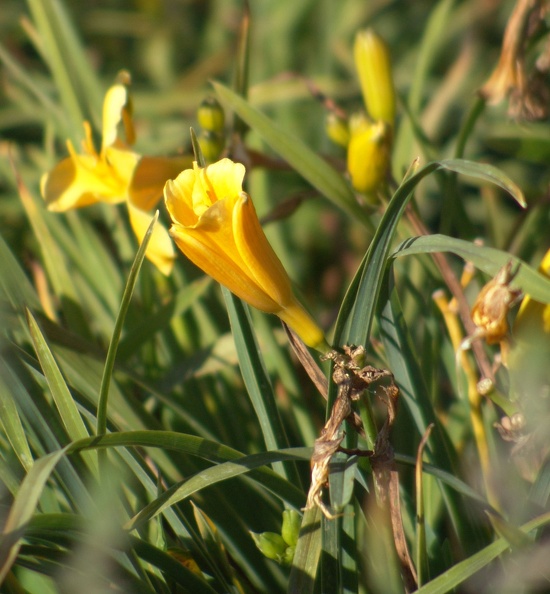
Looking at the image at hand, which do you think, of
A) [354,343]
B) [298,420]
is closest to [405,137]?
[298,420]

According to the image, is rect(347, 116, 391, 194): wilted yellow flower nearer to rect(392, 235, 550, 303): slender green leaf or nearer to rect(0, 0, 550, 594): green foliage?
rect(0, 0, 550, 594): green foliage

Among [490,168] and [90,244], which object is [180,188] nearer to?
[490,168]

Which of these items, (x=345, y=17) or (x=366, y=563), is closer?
(x=366, y=563)

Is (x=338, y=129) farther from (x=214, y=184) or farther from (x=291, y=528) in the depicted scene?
(x=291, y=528)

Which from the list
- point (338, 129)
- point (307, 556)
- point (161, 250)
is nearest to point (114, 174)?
point (161, 250)

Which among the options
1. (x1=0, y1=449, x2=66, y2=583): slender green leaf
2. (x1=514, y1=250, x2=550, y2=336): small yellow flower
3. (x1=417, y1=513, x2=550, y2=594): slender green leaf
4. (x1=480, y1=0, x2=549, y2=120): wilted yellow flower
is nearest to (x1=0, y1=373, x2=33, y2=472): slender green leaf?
(x1=0, y1=449, x2=66, y2=583): slender green leaf

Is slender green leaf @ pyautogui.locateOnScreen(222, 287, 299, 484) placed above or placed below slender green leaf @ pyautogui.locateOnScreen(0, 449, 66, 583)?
above
